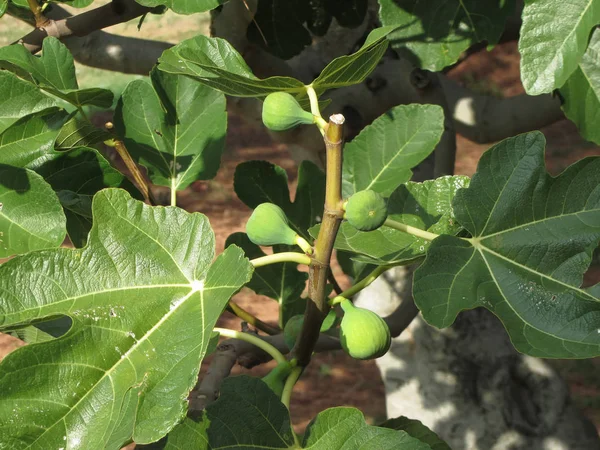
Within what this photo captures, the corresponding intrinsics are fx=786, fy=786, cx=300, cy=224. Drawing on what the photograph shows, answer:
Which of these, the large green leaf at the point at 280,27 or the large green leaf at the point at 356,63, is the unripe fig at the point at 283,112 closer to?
the large green leaf at the point at 356,63

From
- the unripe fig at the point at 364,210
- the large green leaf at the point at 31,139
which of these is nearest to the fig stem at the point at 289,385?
the unripe fig at the point at 364,210

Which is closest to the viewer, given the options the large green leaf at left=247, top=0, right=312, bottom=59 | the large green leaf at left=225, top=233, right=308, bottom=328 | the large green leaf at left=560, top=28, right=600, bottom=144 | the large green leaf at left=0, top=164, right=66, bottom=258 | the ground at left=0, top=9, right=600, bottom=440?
the large green leaf at left=0, top=164, right=66, bottom=258

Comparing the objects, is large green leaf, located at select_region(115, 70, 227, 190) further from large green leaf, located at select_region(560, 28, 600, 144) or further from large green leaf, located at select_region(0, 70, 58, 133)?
large green leaf, located at select_region(560, 28, 600, 144)

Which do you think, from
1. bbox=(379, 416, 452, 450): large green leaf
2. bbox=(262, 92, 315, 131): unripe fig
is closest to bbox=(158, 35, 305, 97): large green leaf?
bbox=(262, 92, 315, 131): unripe fig

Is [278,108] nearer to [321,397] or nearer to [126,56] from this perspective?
[126,56]

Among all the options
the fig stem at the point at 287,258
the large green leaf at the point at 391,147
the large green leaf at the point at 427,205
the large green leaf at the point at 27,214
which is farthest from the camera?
the large green leaf at the point at 391,147

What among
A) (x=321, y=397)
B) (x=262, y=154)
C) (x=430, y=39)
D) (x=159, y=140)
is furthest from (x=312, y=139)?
(x=262, y=154)

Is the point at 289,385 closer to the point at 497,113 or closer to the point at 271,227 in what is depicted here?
the point at 271,227
